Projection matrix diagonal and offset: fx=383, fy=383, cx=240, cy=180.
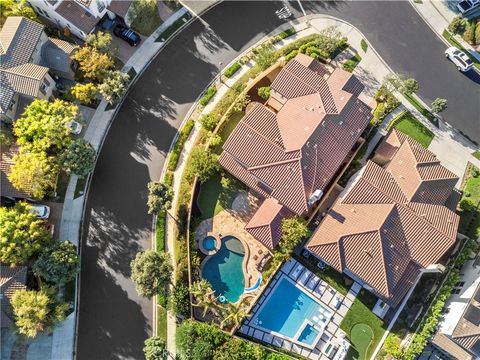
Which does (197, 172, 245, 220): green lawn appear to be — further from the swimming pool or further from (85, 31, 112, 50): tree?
(85, 31, 112, 50): tree

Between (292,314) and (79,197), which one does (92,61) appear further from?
(292,314)

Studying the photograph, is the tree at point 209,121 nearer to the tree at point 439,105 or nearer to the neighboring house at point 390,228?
the neighboring house at point 390,228

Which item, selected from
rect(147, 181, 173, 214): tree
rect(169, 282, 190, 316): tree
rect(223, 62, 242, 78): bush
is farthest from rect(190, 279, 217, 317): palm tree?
rect(223, 62, 242, 78): bush

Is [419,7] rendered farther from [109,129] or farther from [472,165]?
[109,129]

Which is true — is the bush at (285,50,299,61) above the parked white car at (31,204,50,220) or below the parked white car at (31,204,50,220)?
above

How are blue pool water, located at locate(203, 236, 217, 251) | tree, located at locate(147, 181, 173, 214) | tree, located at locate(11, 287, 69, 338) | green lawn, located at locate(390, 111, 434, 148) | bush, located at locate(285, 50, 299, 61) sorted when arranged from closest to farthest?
tree, located at locate(11, 287, 69, 338) → tree, located at locate(147, 181, 173, 214) → blue pool water, located at locate(203, 236, 217, 251) → green lawn, located at locate(390, 111, 434, 148) → bush, located at locate(285, 50, 299, 61)

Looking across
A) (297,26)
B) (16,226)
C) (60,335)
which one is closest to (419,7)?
(297,26)
